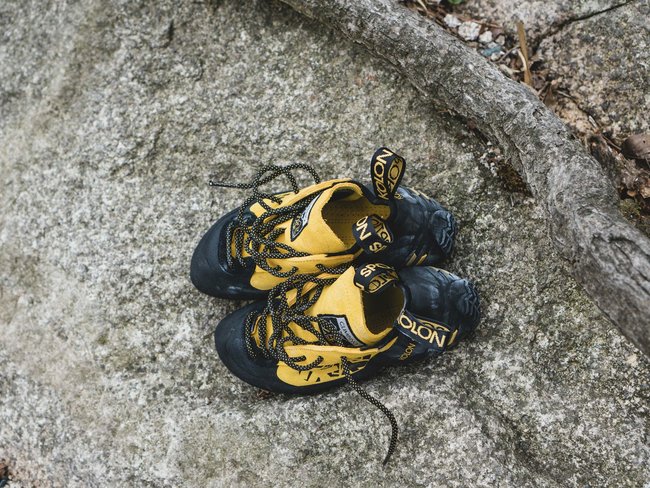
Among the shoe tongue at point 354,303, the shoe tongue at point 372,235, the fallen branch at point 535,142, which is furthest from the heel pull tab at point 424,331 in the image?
the fallen branch at point 535,142

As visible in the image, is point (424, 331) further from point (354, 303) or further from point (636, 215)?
point (636, 215)

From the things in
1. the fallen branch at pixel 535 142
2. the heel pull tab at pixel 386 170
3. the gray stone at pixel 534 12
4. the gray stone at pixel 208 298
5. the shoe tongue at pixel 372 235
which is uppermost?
the gray stone at pixel 534 12

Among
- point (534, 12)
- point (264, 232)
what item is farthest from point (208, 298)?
point (534, 12)

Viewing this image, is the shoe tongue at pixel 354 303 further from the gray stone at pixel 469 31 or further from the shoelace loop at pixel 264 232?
the gray stone at pixel 469 31

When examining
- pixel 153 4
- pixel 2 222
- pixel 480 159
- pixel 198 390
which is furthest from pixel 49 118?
pixel 480 159

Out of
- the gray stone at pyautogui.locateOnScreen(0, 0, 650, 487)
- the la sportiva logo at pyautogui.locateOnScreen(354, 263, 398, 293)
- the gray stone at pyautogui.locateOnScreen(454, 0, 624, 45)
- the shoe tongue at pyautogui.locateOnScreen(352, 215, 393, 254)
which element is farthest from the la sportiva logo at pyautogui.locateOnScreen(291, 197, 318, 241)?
the gray stone at pyautogui.locateOnScreen(454, 0, 624, 45)

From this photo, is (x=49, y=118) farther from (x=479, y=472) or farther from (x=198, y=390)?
(x=479, y=472)

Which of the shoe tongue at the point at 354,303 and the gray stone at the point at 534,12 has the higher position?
the gray stone at the point at 534,12
